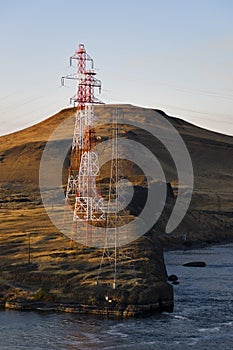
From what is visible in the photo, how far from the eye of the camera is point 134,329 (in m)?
39.7

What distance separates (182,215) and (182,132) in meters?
96.6

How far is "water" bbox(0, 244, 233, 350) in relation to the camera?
122 ft

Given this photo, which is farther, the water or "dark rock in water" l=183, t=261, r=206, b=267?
"dark rock in water" l=183, t=261, r=206, b=267

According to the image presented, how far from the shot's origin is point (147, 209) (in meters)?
92.7

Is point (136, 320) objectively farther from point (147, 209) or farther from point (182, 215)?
point (182, 215)

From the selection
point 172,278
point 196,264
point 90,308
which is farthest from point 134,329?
point 196,264

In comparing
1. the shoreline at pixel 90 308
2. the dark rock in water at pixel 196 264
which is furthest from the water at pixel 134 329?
the dark rock in water at pixel 196 264

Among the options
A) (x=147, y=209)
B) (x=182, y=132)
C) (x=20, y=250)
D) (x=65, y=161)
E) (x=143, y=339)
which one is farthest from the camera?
(x=182, y=132)

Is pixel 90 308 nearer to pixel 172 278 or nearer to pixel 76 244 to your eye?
pixel 172 278

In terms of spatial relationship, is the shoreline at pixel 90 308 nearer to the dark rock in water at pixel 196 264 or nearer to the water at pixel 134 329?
the water at pixel 134 329

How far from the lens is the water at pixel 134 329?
3709 centimetres

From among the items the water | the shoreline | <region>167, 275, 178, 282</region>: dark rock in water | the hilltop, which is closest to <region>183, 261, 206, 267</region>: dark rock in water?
the hilltop

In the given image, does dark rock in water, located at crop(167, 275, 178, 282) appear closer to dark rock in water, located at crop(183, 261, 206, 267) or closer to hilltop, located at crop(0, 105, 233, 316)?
hilltop, located at crop(0, 105, 233, 316)

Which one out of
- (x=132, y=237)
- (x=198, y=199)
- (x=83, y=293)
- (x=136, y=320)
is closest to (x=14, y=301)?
(x=83, y=293)
